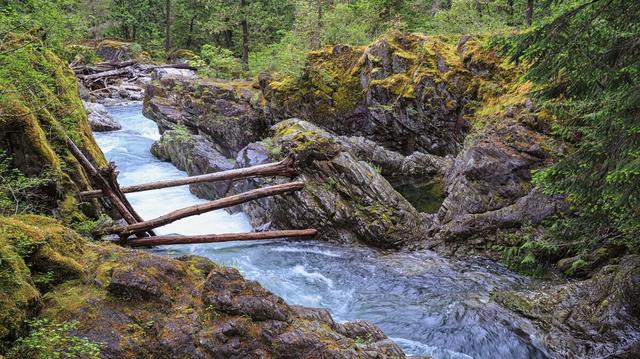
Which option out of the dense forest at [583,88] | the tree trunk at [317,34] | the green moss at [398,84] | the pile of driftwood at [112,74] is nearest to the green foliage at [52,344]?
the dense forest at [583,88]

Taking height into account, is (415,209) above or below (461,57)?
below

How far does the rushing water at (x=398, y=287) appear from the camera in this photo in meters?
7.59

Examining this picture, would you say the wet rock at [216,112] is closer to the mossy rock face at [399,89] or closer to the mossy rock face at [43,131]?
the mossy rock face at [399,89]

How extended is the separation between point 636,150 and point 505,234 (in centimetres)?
537

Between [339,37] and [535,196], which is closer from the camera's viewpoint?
[535,196]

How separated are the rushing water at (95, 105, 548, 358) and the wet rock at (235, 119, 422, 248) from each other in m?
0.64

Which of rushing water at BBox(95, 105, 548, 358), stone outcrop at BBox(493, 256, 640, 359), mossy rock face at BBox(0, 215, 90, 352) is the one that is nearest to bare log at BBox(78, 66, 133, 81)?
rushing water at BBox(95, 105, 548, 358)

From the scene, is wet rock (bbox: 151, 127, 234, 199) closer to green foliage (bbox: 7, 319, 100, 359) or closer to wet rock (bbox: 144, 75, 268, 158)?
wet rock (bbox: 144, 75, 268, 158)

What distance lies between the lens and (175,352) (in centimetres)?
438

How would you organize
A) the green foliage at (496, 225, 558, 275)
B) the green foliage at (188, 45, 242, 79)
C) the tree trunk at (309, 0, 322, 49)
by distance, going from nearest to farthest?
the green foliage at (496, 225, 558, 275) < the tree trunk at (309, 0, 322, 49) < the green foliage at (188, 45, 242, 79)

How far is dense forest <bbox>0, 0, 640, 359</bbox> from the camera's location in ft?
20.5

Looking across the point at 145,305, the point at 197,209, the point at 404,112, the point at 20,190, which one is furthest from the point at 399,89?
the point at 145,305

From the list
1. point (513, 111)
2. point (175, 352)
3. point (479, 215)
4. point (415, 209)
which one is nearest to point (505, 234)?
point (479, 215)

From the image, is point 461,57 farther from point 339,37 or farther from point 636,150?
point 636,150
